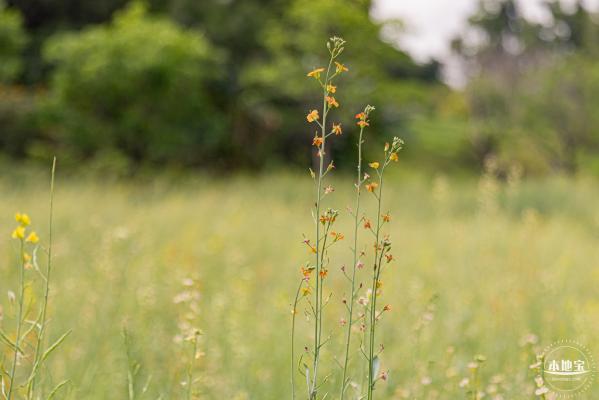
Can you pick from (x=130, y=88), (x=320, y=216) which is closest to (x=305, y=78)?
(x=130, y=88)

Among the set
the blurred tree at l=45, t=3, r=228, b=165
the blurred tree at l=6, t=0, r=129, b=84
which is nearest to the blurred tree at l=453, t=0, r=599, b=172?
the blurred tree at l=45, t=3, r=228, b=165

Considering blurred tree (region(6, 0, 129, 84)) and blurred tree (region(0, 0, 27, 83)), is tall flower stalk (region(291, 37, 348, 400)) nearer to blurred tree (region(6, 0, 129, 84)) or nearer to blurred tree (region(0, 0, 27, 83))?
blurred tree (region(0, 0, 27, 83))

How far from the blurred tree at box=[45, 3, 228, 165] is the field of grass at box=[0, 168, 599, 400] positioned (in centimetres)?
497

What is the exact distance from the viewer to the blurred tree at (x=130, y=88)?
14.1 meters

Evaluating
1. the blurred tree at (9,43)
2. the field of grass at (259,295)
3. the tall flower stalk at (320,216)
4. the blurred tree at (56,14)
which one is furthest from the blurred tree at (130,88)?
the tall flower stalk at (320,216)

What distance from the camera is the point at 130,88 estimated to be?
1430 cm

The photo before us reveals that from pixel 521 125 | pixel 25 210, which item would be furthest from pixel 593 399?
pixel 521 125

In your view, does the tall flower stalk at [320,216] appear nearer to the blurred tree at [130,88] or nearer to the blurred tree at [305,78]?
the blurred tree at [130,88]

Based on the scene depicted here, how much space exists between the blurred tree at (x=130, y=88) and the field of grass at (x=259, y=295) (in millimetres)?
4972

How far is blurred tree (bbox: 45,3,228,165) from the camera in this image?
556 inches

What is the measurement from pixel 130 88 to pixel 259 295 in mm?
10169

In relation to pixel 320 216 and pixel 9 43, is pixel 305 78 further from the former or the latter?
pixel 320 216

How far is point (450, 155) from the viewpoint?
27594 mm

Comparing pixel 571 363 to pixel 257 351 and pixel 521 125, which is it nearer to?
pixel 257 351
